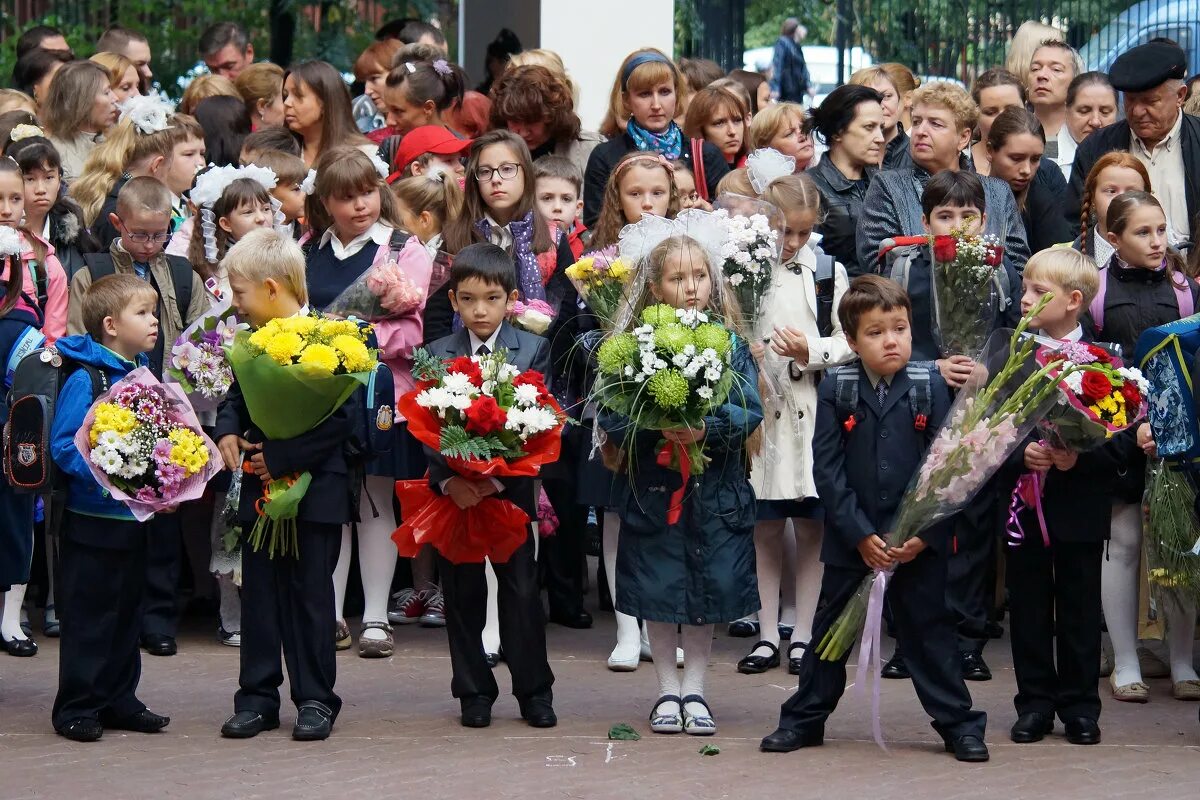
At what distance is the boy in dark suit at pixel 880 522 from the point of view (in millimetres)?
6863

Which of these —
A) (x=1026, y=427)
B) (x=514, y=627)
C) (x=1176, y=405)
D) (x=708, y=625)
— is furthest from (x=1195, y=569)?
(x=514, y=627)

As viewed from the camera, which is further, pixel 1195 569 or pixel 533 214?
pixel 533 214

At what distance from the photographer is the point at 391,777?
6.59 meters

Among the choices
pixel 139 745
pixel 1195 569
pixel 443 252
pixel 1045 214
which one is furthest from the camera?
pixel 1045 214

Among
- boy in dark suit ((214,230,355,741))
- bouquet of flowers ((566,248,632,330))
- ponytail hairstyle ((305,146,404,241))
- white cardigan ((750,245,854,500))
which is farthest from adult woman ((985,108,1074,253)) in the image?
boy in dark suit ((214,230,355,741))

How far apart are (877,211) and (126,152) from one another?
4.10m

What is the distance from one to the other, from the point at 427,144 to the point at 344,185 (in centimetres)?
143

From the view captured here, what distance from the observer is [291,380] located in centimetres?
690

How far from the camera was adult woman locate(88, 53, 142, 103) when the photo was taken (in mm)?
11664

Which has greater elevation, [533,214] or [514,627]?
[533,214]

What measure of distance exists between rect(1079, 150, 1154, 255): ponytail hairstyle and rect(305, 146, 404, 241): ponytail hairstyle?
3.41 m

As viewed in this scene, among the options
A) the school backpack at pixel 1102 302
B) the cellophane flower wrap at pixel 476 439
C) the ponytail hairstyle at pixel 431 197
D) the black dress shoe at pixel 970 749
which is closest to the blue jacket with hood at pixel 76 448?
the cellophane flower wrap at pixel 476 439

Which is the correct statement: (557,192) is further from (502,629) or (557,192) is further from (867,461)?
(867,461)

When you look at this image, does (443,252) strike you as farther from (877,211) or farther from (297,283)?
(877,211)
